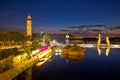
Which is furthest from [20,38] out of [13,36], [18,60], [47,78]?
[47,78]

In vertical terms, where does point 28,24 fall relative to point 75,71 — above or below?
above

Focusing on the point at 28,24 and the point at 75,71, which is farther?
the point at 28,24

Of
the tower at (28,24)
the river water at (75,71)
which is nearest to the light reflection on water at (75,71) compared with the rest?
the river water at (75,71)

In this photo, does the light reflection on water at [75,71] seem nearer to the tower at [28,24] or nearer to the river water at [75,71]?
the river water at [75,71]

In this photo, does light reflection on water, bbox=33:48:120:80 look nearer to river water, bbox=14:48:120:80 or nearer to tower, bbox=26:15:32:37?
river water, bbox=14:48:120:80

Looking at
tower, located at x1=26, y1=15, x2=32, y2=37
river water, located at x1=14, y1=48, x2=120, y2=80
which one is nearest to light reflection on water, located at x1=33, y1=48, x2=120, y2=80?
river water, located at x1=14, y1=48, x2=120, y2=80

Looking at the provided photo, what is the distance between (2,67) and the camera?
15.1 m

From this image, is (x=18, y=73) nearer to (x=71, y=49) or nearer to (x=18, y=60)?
(x=18, y=60)

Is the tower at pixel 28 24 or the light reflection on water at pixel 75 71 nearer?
the light reflection on water at pixel 75 71

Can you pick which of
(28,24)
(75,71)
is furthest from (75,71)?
(28,24)

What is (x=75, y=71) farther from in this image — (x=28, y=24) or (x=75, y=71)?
(x=28, y=24)

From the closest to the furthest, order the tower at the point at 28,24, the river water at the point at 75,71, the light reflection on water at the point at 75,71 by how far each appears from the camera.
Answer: the river water at the point at 75,71
the light reflection on water at the point at 75,71
the tower at the point at 28,24

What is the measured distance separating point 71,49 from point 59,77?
19472mm

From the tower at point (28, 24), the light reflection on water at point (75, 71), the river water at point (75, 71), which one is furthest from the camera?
the tower at point (28, 24)
